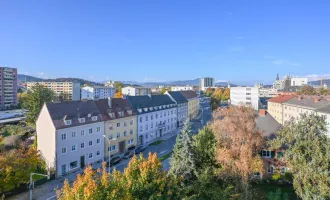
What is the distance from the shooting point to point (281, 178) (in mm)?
29469

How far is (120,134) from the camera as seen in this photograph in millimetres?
43375

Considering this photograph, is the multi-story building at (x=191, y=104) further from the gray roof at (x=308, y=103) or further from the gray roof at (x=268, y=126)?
the gray roof at (x=268, y=126)

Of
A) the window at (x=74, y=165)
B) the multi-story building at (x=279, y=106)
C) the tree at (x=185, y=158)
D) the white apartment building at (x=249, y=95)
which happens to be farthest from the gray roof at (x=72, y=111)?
the white apartment building at (x=249, y=95)

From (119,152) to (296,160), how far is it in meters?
31.3

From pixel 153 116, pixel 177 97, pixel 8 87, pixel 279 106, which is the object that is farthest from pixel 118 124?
pixel 8 87

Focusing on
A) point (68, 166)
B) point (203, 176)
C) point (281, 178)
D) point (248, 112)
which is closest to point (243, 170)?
point (203, 176)

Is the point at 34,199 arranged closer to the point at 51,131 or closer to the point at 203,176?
the point at 51,131

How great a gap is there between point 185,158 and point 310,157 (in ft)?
37.9

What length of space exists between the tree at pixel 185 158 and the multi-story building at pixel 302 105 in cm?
3087

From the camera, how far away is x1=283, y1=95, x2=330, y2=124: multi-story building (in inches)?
1930

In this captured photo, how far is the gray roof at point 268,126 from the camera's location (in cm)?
3133

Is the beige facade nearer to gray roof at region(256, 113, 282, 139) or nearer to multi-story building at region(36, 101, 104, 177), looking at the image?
multi-story building at region(36, 101, 104, 177)

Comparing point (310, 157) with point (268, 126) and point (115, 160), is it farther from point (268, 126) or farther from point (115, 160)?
point (115, 160)

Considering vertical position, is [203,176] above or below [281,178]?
above
